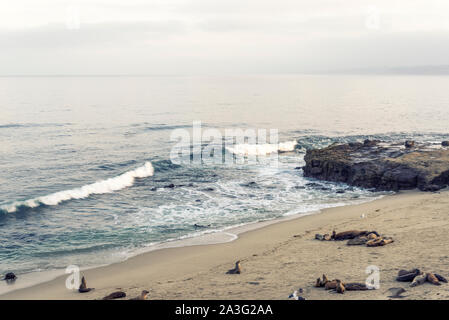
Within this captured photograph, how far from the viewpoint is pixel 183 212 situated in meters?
20.3

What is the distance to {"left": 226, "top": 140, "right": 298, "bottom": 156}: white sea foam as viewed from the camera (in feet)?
124

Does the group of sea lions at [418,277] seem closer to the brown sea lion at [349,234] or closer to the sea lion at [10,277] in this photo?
the brown sea lion at [349,234]

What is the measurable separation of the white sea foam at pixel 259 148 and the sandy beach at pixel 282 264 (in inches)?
790

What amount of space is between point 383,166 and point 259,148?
50.9ft

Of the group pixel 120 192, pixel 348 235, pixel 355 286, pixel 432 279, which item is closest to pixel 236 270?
pixel 355 286

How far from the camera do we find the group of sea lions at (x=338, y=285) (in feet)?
31.7

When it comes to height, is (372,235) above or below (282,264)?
above

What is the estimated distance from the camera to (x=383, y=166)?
24.5 meters

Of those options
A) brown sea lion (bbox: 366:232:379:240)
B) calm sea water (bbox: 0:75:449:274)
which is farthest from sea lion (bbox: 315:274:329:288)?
calm sea water (bbox: 0:75:449:274)

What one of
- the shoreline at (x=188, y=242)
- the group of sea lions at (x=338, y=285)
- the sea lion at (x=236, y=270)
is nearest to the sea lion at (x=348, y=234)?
the shoreline at (x=188, y=242)

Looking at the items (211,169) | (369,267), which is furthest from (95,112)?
(369,267)

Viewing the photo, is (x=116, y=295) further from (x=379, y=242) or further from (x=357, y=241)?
(x=379, y=242)

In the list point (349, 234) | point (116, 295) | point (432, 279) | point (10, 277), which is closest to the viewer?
point (432, 279)

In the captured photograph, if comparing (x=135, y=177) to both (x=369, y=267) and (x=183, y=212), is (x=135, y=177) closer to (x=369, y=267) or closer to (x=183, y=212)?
(x=183, y=212)
